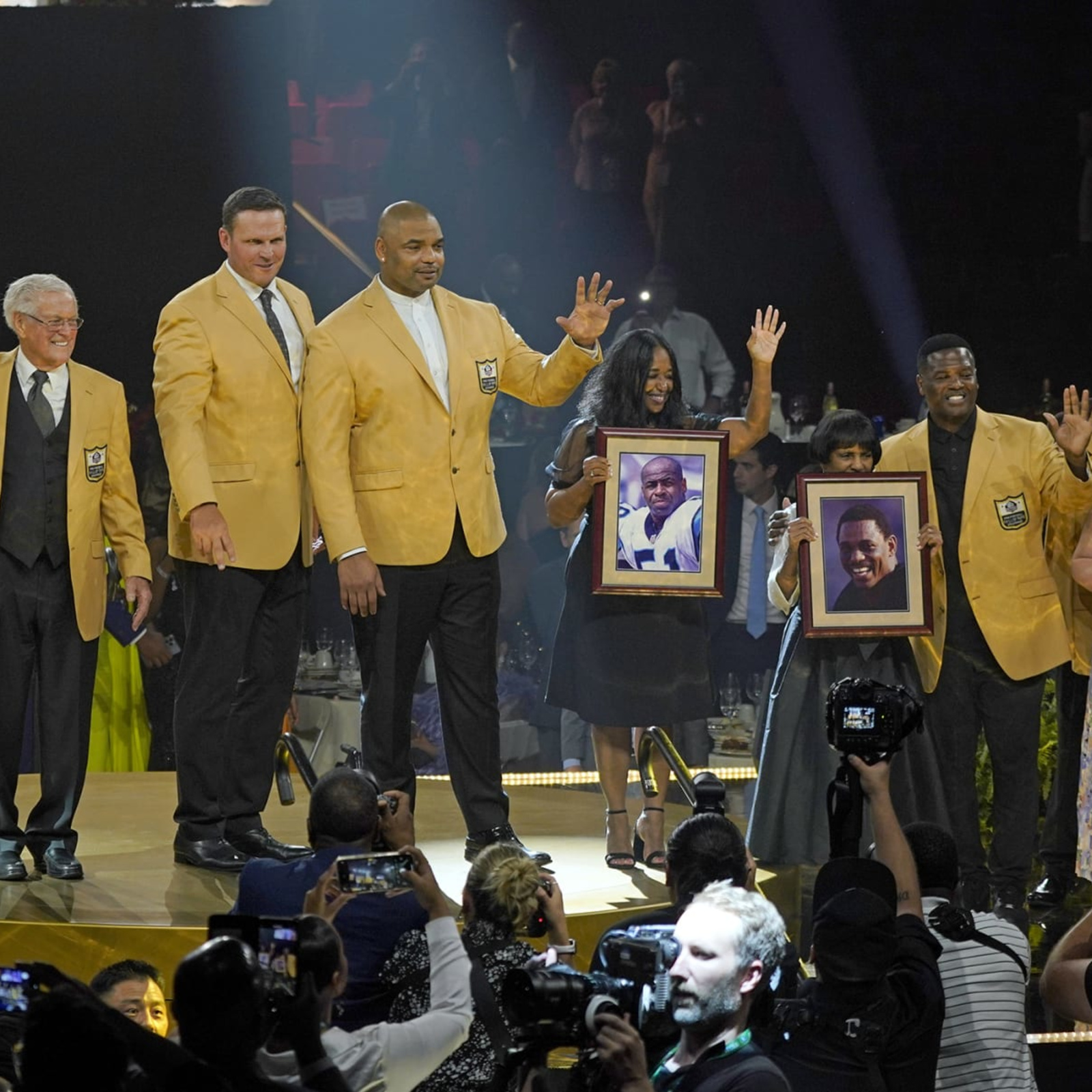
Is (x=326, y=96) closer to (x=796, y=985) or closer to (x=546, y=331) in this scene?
(x=546, y=331)

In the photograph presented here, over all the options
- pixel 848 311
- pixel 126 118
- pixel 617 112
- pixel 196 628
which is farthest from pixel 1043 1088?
pixel 617 112

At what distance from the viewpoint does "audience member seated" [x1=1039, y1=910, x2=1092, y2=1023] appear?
2.91m

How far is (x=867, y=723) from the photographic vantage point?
3.54m

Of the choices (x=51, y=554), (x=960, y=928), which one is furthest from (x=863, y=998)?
(x=51, y=554)

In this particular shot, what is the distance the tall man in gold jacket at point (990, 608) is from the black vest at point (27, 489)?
2.49m

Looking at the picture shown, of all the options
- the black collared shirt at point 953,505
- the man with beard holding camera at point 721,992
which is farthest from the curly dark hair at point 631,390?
the man with beard holding camera at point 721,992

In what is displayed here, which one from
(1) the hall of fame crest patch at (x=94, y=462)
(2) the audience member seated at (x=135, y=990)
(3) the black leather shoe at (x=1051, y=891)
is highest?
(1) the hall of fame crest patch at (x=94, y=462)

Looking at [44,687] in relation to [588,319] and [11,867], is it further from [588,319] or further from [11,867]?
[588,319]

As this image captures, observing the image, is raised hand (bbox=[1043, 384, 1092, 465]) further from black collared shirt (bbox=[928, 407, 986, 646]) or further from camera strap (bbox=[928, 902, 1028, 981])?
camera strap (bbox=[928, 902, 1028, 981])

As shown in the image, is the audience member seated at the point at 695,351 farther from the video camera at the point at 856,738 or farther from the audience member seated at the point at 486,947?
the audience member seated at the point at 486,947

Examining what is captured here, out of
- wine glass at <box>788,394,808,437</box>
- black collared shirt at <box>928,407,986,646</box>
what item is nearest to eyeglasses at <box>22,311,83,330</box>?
black collared shirt at <box>928,407,986,646</box>

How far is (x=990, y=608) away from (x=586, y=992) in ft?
10.9

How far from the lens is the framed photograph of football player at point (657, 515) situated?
17.9ft

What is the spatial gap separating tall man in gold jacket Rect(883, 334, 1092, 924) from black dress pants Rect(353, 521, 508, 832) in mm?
1446
